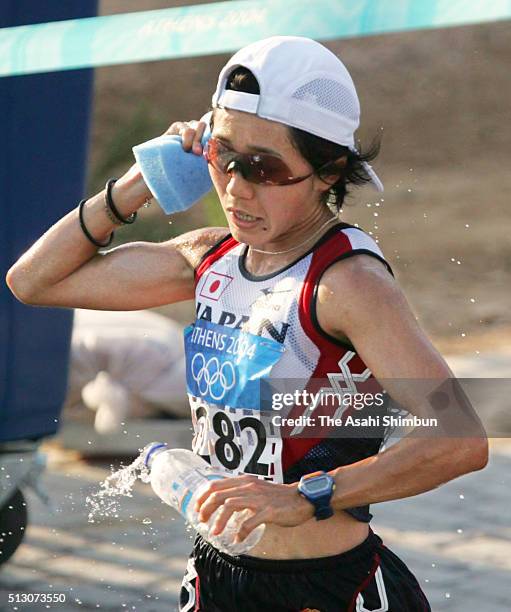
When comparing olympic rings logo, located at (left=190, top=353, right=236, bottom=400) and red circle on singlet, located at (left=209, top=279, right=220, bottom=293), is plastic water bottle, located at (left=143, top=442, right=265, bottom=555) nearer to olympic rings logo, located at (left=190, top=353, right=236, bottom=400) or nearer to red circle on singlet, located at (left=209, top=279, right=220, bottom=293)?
olympic rings logo, located at (left=190, top=353, right=236, bottom=400)

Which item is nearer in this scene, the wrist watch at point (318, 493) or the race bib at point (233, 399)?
the wrist watch at point (318, 493)

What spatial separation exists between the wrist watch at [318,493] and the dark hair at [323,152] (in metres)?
0.63

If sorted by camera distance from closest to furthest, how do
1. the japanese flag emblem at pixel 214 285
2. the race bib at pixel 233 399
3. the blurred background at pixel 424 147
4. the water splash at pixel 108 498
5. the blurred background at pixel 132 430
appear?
the race bib at pixel 233 399 → the japanese flag emblem at pixel 214 285 → the blurred background at pixel 132 430 → the water splash at pixel 108 498 → the blurred background at pixel 424 147

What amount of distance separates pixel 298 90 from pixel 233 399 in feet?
2.09

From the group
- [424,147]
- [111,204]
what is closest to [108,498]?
[111,204]

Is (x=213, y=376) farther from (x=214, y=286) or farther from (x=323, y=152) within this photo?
(x=323, y=152)

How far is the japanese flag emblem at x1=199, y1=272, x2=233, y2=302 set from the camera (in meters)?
2.89

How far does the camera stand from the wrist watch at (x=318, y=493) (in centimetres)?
247

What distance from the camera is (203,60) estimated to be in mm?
20750

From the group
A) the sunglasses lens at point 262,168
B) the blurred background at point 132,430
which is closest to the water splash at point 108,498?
the blurred background at point 132,430

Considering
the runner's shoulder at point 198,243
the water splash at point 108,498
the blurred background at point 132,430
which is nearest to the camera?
the runner's shoulder at point 198,243

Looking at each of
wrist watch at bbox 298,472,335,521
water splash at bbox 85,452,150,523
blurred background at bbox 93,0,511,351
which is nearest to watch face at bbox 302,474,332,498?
wrist watch at bbox 298,472,335,521

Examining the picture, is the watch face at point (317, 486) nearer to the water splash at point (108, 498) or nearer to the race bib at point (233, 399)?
the race bib at point (233, 399)

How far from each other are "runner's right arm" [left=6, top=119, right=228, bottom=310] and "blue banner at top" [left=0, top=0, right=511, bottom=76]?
544mm
